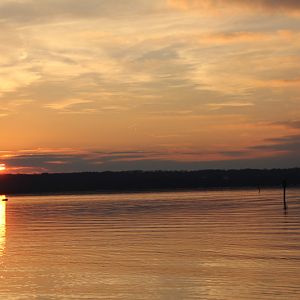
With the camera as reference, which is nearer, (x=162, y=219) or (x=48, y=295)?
(x=48, y=295)

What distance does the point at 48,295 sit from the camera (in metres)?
24.9

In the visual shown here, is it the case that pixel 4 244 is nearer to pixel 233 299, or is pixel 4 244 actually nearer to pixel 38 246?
pixel 38 246

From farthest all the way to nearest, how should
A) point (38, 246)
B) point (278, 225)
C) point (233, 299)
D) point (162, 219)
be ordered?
point (162, 219) < point (278, 225) < point (38, 246) < point (233, 299)

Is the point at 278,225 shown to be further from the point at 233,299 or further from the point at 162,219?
the point at 233,299

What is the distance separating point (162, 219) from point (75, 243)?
19752 millimetres

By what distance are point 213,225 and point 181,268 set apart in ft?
70.9

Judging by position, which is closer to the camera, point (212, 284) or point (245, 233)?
point (212, 284)

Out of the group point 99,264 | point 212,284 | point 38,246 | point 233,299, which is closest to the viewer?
point 233,299

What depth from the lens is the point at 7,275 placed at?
2908 cm

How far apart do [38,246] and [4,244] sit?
3094mm

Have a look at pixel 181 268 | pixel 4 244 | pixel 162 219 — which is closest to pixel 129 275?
pixel 181 268

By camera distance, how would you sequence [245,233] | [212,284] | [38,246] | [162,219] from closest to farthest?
[212,284], [38,246], [245,233], [162,219]

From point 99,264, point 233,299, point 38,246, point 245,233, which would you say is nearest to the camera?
point 233,299

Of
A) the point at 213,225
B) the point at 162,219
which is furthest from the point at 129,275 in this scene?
the point at 162,219
